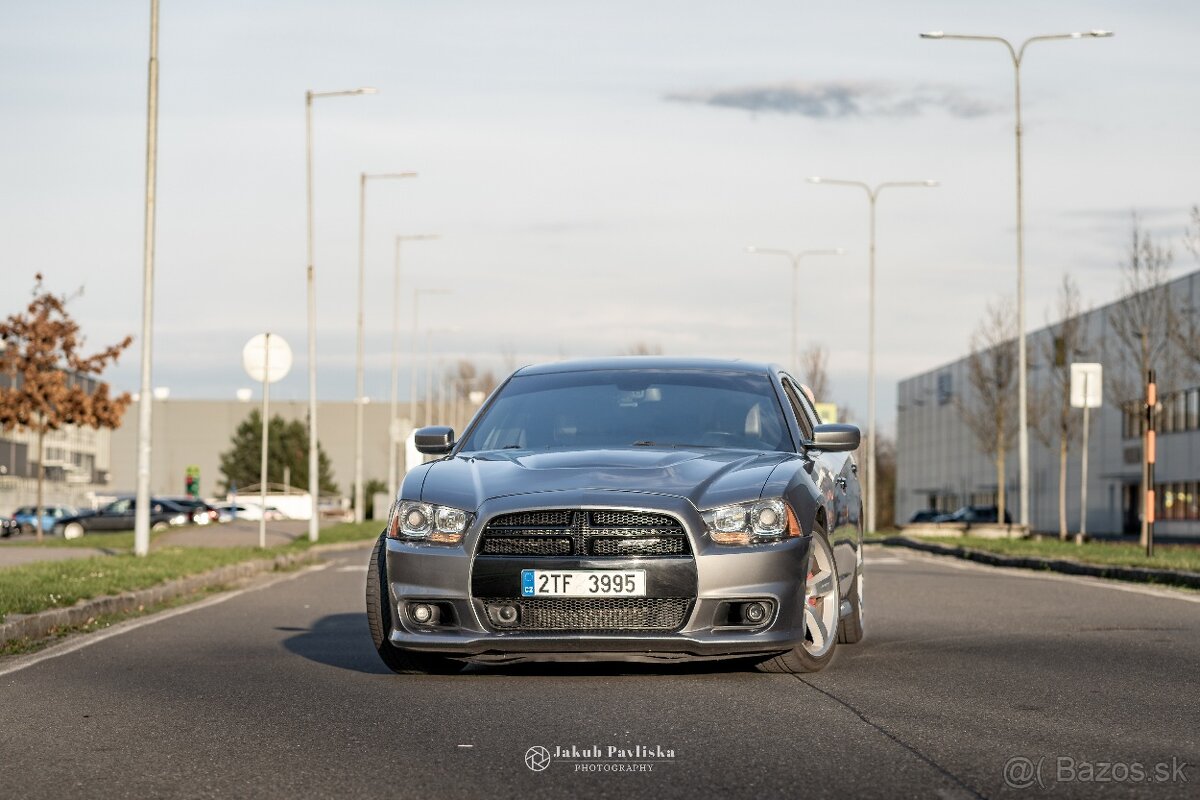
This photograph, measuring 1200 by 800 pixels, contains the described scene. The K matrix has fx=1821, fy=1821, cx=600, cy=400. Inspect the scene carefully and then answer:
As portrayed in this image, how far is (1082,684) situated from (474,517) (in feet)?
9.94

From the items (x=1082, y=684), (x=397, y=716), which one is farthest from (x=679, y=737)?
(x=1082, y=684)

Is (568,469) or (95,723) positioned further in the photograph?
(568,469)

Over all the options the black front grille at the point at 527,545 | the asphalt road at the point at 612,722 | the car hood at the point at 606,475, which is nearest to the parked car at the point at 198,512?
the asphalt road at the point at 612,722

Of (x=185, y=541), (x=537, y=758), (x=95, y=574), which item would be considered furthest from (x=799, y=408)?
(x=185, y=541)

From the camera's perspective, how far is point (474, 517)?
866cm

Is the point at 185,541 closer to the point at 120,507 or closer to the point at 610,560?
the point at 120,507

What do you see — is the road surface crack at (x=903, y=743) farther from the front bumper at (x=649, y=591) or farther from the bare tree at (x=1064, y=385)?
the bare tree at (x=1064, y=385)

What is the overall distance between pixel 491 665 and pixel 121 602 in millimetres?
6785

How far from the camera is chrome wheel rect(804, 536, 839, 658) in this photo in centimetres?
896

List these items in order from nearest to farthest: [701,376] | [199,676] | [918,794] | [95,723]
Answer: [918,794] → [95,723] → [199,676] → [701,376]

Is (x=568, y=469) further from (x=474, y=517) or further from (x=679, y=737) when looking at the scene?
(x=679, y=737)

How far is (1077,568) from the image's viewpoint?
867 inches

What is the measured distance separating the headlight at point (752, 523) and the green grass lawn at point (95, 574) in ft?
19.6

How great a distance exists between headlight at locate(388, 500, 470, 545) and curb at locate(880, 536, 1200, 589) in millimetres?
11370
